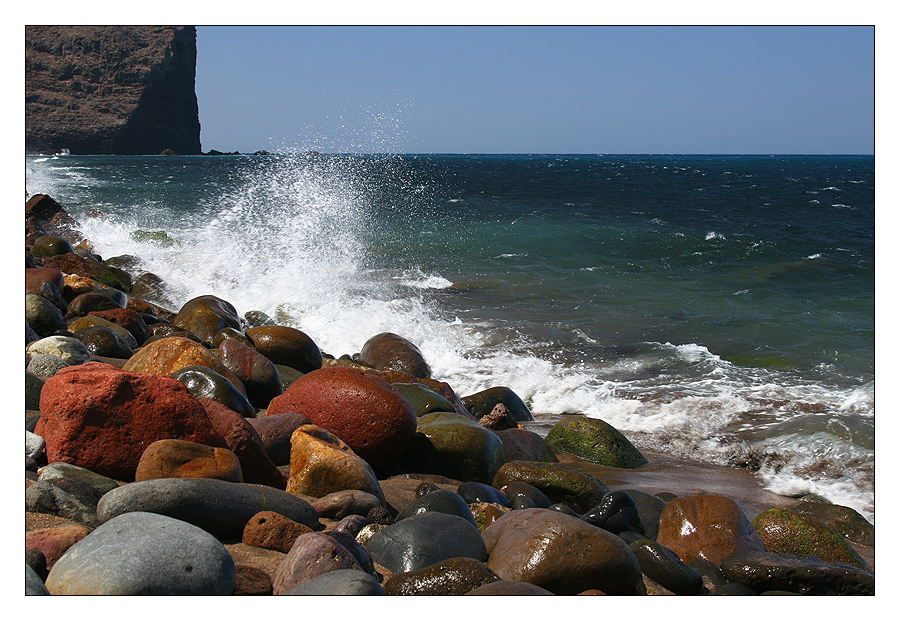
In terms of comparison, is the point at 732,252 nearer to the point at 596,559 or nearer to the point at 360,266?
the point at 360,266

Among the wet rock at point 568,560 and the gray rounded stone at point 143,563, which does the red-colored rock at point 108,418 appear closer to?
the gray rounded stone at point 143,563

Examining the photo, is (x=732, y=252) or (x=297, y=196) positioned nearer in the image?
(x=732, y=252)

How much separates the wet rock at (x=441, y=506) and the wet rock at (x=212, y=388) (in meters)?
1.48

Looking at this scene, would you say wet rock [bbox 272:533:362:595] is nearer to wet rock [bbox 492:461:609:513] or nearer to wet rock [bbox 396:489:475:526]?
wet rock [bbox 396:489:475:526]

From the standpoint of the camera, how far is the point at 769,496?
5.09 metres

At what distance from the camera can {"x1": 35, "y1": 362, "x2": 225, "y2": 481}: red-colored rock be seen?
9.67ft

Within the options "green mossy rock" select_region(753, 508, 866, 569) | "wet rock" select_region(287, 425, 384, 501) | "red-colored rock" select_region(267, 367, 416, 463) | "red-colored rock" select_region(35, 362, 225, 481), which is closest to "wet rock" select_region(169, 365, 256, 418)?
"red-colored rock" select_region(267, 367, 416, 463)

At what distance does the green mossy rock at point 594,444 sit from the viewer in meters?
5.48

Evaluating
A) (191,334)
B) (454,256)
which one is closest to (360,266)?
(454,256)

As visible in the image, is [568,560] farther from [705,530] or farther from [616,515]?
[705,530]

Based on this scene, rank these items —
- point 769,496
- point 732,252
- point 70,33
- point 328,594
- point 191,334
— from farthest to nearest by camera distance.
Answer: point 732,252 < point 191,334 < point 769,496 < point 70,33 < point 328,594

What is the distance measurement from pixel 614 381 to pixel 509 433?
272 cm

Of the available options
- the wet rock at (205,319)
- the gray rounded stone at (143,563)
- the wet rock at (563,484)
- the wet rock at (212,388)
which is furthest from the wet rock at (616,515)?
the wet rock at (205,319)

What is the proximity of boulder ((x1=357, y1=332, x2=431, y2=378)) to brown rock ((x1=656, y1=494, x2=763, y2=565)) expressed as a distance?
3.76 m
